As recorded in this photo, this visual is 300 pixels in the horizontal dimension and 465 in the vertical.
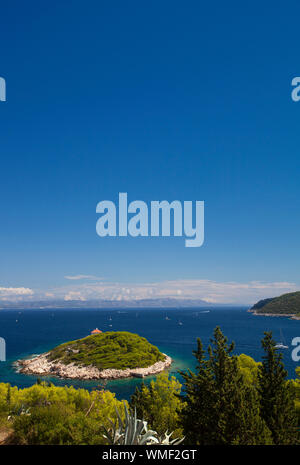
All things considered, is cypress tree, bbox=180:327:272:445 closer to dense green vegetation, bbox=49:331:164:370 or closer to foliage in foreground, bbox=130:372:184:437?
foliage in foreground, bbox=130:372:184:437

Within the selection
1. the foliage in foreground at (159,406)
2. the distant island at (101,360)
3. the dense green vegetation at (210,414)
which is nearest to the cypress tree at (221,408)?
the dense green vegetation at (210,414)

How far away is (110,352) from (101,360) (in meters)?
6.21

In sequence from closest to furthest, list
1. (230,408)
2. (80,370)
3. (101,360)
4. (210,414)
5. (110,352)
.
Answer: (230,408)
(210,414)
(80,370)
(101,360)
(110,352)

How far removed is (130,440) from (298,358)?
103187mm

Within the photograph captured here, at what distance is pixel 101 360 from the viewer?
84.2m

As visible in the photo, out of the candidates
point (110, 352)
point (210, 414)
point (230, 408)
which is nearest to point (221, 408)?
point (230, 408)

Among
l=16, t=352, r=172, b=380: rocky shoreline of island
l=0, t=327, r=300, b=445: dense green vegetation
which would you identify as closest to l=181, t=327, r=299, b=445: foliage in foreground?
l=0, t=327, r=300, b=445: dense green vegetation

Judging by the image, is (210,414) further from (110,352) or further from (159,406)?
(110,352)

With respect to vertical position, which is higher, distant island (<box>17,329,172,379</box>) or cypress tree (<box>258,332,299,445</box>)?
cypress tree (<box>258,332,299,445</box>)

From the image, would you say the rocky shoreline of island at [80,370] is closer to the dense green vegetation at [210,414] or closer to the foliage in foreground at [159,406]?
the foliage in foreground at [159,406]

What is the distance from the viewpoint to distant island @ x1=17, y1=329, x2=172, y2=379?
257ft

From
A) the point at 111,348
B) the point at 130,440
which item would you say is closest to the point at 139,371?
the point at 111,348

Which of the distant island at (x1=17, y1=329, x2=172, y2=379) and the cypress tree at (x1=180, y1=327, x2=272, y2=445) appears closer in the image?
the cypress tree at (x1=180, y1=327, x2=272, y2=445)
